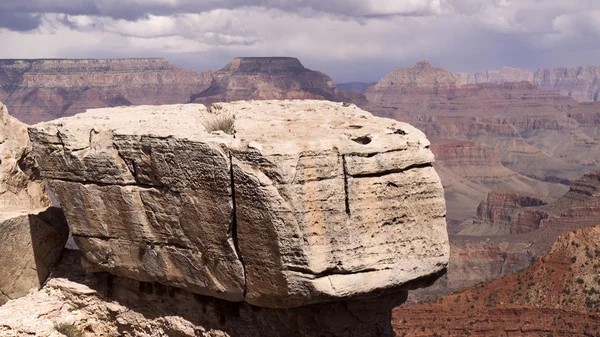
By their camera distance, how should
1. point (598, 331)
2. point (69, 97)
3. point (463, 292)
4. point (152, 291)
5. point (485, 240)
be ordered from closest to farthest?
point (152, 291)
point (598, 331)
point (463, 292)
point (485, 240)
point (69, 97)

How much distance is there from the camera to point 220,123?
1259 cm

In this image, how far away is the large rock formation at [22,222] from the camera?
13.4 metres

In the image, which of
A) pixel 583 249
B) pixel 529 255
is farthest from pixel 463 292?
pixel 529 255

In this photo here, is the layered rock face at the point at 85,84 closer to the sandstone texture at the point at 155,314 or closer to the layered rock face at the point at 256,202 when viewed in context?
the sandstone texture at the point at 155,314

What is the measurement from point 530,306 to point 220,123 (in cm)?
2214

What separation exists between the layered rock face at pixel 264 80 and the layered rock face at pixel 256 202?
139089 millimetres

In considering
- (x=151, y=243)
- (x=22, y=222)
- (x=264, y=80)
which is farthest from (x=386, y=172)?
(x=264, y=80)

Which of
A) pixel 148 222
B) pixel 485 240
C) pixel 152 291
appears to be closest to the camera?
pixel 148 222

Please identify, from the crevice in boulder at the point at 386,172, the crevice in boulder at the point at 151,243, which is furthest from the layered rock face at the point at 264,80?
the crevice in boulder at the point at 386,172

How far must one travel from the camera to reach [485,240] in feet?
265

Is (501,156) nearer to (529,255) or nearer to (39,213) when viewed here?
(529,255)

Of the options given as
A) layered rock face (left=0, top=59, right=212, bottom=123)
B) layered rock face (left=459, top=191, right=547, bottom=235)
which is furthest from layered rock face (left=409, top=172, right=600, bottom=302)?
layered rock face (left=0, top=59, right=212, bottom=123)

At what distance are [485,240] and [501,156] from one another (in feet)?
367

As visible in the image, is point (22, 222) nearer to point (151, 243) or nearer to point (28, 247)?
point (28, 247)
